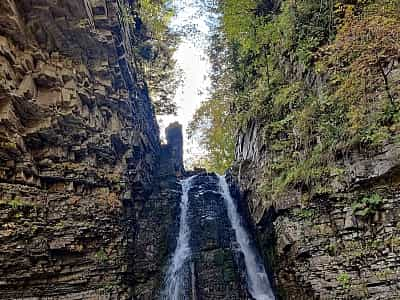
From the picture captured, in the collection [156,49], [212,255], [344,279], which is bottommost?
[344,279]

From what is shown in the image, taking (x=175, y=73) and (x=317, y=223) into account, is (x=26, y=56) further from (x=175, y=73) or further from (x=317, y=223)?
(x=175, y=73)

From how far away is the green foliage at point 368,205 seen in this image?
234 inches

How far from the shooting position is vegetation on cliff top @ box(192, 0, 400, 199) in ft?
21.4

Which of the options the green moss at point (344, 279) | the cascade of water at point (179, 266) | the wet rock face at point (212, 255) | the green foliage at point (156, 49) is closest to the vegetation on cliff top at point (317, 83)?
the green moss at point (344, 279)

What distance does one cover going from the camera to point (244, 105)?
11.9 m

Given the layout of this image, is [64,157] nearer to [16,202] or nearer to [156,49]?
[16,202]

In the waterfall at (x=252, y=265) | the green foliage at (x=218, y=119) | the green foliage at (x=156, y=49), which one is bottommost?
the waterfall at (x=252, y=265)

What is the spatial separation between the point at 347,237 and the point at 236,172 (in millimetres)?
7401

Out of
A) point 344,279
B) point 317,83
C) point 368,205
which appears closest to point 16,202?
point 344,279

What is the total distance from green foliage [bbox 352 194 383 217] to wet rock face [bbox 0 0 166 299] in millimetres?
6379

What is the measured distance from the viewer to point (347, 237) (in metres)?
6.22

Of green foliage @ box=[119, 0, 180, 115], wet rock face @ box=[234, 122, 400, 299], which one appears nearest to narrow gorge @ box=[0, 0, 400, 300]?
wet rock face @ box=[234, 122, 400, 299]

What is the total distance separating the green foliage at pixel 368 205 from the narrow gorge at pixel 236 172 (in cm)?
3

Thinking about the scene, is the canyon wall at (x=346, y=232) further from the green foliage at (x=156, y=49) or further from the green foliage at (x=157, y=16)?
the green foliage at (x=157, y=16)
